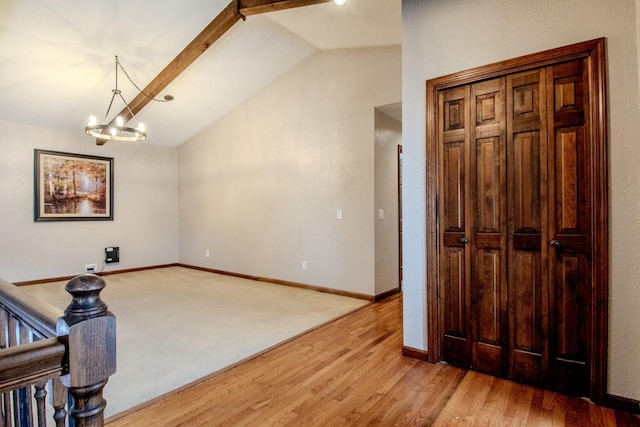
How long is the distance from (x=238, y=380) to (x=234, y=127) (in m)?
4.72

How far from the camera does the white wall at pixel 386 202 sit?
439cm

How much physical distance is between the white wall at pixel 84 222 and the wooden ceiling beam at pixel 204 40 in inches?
57.5

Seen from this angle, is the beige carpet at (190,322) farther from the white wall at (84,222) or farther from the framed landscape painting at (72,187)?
the framed landscape painting at (72,187)

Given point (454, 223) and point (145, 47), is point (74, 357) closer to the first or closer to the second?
point (454, 223)

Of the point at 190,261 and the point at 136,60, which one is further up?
the point at 136,60

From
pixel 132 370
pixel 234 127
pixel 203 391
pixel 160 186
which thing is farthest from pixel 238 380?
pixel 160 186

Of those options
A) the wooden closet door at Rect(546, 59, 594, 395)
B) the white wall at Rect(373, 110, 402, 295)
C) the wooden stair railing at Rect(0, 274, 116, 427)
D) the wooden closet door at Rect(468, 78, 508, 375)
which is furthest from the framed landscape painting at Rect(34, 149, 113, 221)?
the wooden closet door at Rect(546, 59, 594, 395)

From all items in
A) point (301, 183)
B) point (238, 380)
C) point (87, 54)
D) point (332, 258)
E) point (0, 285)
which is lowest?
point (238, 380)

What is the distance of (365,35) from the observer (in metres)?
3.89

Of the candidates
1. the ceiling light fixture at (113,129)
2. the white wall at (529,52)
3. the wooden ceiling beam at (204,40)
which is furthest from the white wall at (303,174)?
the ceiling light fixture at (113,129)

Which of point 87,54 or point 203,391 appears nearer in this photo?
point 203,391

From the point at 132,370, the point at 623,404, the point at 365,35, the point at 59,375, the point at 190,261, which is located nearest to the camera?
the point at 59,375

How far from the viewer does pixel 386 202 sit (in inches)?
180

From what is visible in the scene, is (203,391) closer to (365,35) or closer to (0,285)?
(0,285)
